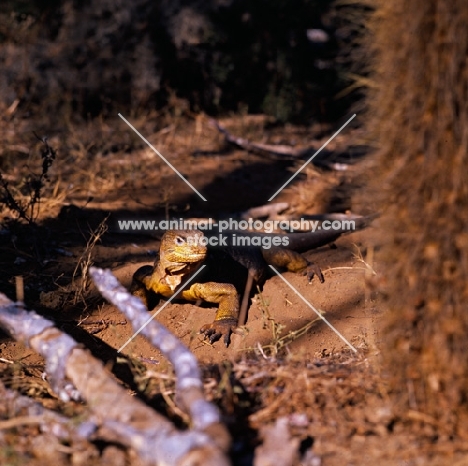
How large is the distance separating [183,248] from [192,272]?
1.43 feet

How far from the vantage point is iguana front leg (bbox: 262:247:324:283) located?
693 centimetres

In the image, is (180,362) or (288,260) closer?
(180,362)

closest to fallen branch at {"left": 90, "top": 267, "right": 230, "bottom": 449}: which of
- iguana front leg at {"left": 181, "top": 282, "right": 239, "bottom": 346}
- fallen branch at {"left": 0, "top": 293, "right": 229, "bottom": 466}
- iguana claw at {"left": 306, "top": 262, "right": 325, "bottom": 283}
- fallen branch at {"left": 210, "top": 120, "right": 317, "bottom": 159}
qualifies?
fallen branch at {"left": 0, "top": 293, "right": 229, "bottom": 466}

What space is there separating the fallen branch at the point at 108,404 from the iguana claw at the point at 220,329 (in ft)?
6.14

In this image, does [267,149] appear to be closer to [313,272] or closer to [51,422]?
[313,272]

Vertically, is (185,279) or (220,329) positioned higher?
(185,279)

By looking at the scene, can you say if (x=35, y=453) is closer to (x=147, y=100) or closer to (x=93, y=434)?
(x=93, y=434)

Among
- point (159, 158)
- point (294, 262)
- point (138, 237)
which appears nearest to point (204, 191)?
point (159, 158)

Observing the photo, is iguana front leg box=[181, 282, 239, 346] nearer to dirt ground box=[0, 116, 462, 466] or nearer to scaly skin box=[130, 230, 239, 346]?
scaly skin box=[130, 230, 239, 346]

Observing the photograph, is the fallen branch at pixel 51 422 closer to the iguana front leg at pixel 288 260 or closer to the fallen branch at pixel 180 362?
the fallen branch at pixel 180 362

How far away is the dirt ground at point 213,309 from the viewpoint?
3.25 meters

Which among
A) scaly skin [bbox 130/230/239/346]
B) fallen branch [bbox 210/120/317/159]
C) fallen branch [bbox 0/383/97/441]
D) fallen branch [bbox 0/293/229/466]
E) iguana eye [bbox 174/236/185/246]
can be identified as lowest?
fallen branch [bbox 210/120/317/159]

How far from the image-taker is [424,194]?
9.77 feet

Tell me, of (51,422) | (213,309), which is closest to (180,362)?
(51,422)
